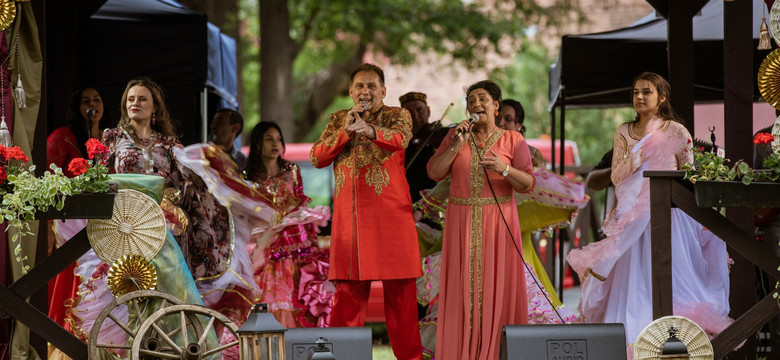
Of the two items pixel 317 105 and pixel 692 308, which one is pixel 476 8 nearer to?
pixel 317 105

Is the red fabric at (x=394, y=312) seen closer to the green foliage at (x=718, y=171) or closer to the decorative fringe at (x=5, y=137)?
the green foliage at (x=718, y=171)

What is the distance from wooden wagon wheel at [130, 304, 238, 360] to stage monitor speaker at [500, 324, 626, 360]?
1.35 m

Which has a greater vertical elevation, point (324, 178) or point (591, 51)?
point (591, 51)

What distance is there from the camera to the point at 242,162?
8.44 meters

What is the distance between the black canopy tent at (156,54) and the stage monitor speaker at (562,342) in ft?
13.8

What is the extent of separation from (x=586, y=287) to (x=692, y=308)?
65cm

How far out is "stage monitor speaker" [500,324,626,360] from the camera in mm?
4828

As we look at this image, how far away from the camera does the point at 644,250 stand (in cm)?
591

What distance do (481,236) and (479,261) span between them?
143mm

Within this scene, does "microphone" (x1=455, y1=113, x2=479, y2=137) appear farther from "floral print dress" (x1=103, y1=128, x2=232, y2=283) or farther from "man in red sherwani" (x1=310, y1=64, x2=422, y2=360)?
"floral print dress" (x1=103, y1=128, x2=232, y2=283)

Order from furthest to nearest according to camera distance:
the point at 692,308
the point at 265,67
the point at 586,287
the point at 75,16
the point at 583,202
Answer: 1. the point at 265,67
2. the point at 75,16
3. the point at 583,202
4. the point at 586,287
5. the point at 692,308

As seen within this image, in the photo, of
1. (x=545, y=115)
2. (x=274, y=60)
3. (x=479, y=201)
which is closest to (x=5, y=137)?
(x=479, y=201)

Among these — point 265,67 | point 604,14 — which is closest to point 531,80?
point 604,14

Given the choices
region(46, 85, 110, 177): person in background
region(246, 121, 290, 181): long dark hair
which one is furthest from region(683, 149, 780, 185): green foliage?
region(46, 85, 110, 177): person in background
